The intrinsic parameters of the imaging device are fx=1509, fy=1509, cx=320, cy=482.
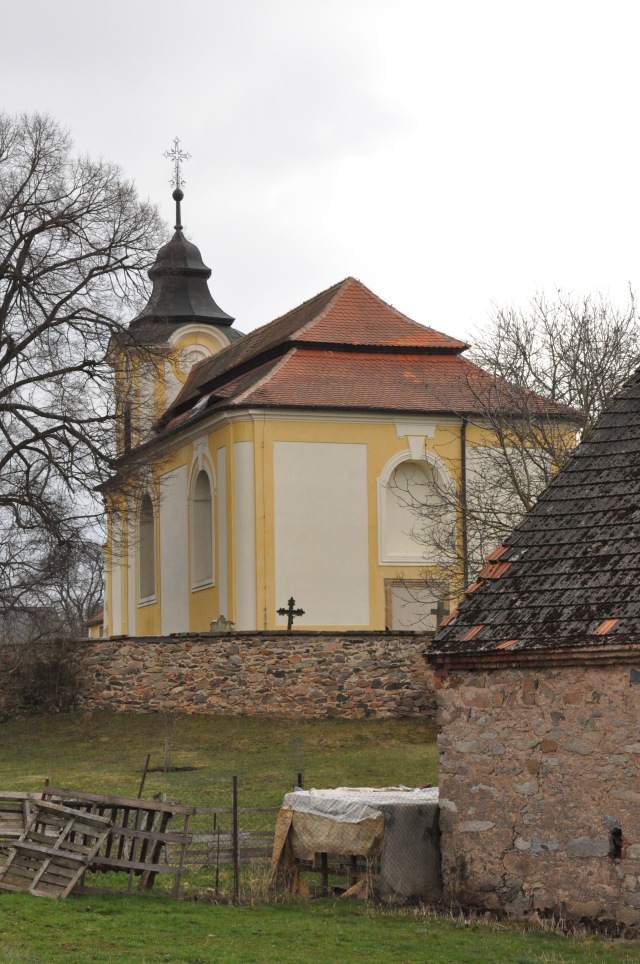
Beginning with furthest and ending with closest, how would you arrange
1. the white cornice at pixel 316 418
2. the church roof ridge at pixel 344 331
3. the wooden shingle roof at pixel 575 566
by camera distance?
the church roof ridge at pixel 344 331 < the white cornice at pixel 316 418 < the wooden shingle roof at pixel 575 566

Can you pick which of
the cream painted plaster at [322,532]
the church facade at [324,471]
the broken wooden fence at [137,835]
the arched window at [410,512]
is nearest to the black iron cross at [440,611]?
the church facade at [324,471]

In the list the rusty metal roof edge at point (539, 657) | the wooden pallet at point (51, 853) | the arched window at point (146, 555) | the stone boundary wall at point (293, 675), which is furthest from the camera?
the arched window at point (146, 555)

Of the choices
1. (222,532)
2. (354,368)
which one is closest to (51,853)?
(222,532)

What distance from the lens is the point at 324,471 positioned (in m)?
33.4

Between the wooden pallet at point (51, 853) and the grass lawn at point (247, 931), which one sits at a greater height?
the wooden pallet at point (51, 853)

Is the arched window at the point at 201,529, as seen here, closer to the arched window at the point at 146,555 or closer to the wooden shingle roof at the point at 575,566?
the arched window at the point at 146,555

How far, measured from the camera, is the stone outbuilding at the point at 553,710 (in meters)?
11.9

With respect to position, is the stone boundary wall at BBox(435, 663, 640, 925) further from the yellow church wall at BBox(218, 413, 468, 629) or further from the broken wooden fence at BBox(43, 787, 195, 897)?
the yellow church wall at BBox(218, 413, 468, 629)

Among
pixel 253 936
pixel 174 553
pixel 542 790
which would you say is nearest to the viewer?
pixel 253 936

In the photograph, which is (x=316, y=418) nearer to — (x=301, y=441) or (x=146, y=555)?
(x=301, y=441)

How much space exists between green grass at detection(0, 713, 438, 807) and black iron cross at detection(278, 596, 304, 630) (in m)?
4.27

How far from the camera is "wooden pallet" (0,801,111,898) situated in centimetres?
1308

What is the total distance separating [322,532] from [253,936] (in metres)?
21.6

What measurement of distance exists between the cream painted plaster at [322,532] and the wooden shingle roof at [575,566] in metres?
19.1
